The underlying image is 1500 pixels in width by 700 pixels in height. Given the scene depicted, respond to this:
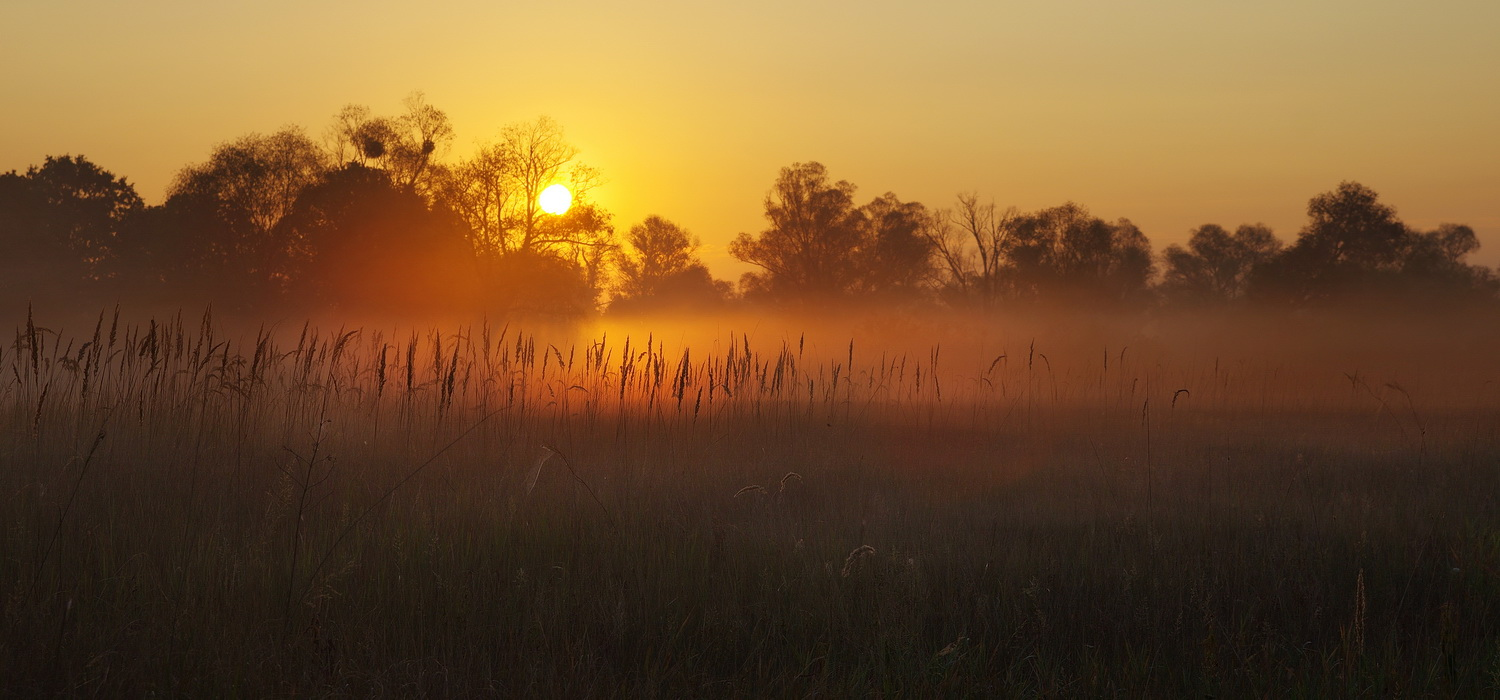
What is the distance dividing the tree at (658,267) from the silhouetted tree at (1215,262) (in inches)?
1007

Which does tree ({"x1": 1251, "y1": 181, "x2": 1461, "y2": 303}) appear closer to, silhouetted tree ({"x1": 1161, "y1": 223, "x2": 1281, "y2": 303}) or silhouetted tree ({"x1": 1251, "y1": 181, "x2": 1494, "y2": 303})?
silhouetted tree ({"x1": 1251, "y1": 181, "x2": 1494, "y2": 303})

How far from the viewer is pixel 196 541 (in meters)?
4.24

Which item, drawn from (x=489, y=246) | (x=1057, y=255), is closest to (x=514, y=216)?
(x=489, y=246)

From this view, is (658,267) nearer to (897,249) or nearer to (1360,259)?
(897,249)

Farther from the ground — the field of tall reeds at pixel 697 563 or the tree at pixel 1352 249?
the tree at pixel 1352 249

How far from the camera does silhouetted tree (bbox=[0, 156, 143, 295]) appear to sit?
30562 mm

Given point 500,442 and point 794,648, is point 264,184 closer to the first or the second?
point 500,442

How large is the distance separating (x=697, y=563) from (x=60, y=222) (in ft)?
122

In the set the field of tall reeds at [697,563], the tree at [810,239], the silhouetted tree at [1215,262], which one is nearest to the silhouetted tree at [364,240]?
the tree at [810,239]

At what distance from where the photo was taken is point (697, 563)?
426 cm

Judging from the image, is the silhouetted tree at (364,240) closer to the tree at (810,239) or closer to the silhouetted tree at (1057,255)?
the tree at (810,239)

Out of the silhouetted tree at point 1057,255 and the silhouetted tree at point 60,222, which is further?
the silhouetted tree at point 1057,255

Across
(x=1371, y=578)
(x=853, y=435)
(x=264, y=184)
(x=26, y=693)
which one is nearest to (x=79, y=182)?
(x=264, y=184)

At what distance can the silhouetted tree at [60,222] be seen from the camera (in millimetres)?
30562
